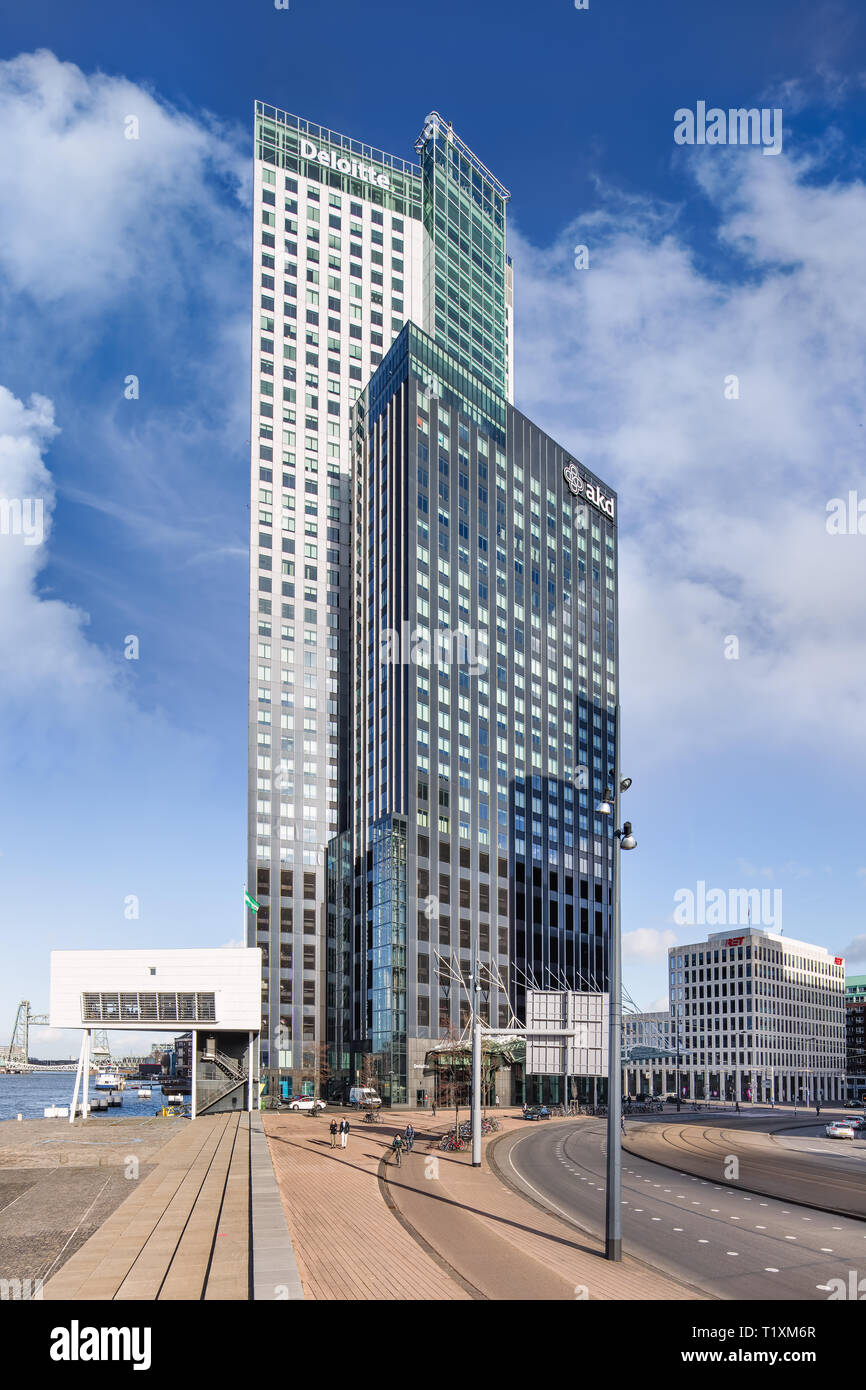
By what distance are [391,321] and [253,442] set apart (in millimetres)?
28103

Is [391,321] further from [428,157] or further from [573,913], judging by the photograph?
[573,913]

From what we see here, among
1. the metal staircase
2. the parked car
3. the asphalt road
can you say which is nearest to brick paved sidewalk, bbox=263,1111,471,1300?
the asphalt road

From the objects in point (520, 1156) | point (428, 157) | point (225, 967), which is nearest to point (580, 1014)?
point (520, 1156)

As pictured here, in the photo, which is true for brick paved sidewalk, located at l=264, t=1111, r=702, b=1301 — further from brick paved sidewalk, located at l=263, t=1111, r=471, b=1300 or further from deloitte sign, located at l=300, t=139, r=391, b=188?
deloitte sign, located at l=300, t=139, r=391, b=188

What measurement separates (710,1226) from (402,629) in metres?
85.6

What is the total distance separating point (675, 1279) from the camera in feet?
74.1

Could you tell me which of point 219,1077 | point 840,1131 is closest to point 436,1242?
point 219,1077

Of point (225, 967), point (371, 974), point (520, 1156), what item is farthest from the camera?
point (371, 974)

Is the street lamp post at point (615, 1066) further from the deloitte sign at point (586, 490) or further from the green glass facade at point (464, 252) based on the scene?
the deloitte sign at point (586, 490)

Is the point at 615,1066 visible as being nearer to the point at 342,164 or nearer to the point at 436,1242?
the point at 436,1242

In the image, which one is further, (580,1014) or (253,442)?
(253,442)

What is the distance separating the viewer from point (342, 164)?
146750 mm

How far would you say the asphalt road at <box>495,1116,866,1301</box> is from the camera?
23469 millimetres
